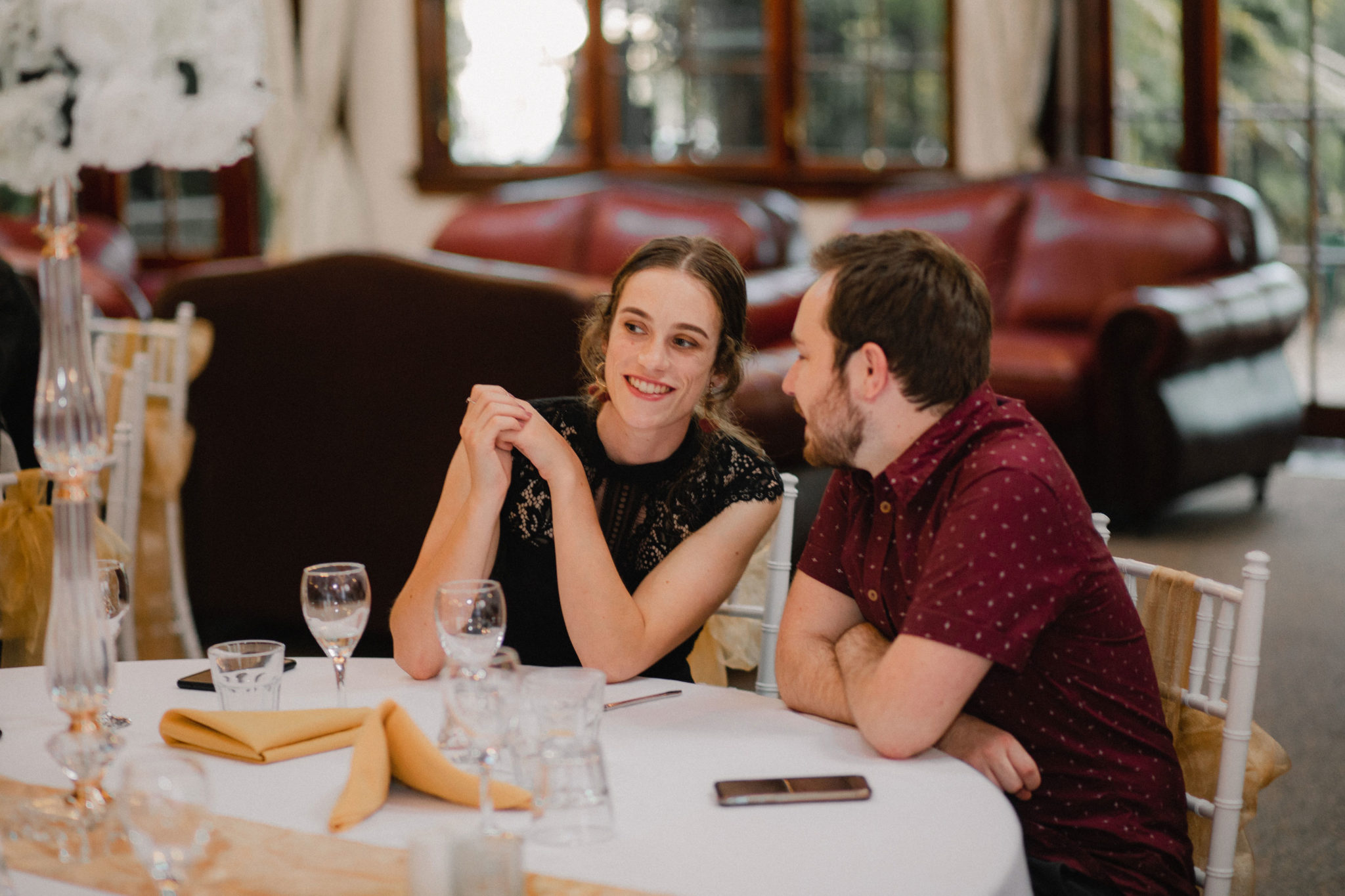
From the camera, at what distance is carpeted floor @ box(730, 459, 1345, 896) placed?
2531mm

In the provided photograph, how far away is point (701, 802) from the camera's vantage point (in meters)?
1.18

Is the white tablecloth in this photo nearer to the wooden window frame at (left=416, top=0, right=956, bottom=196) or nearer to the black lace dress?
the black lace dress

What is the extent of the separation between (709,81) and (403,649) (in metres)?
5.91

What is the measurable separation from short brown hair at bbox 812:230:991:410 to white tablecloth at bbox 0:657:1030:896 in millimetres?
380

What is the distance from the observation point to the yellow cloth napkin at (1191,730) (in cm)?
147

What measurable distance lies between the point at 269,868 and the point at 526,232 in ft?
17.1

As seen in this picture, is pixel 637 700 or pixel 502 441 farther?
pixel 502 441

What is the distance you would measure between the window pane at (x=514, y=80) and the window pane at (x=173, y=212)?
1.59 meters

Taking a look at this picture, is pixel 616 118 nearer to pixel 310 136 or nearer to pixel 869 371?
pixel 310 136

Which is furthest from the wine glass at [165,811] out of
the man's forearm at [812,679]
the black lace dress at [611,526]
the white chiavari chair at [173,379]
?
the white chiavari chair at [173,379]

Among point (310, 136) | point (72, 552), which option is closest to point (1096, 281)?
point (310, 136)

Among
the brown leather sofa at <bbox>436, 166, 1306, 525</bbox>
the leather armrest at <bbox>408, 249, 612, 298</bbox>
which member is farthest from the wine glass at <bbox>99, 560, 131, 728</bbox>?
the brown leather sofa at <bbox>436, 166, 1306, 525</bbox>

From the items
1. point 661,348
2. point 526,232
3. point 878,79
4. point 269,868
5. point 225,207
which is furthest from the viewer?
point 225,207

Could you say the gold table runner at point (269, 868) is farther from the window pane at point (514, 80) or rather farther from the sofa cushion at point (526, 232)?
the window pane at point (514, 80)
